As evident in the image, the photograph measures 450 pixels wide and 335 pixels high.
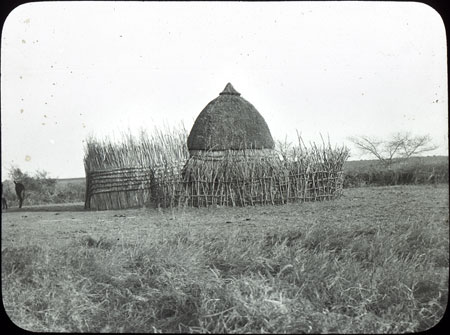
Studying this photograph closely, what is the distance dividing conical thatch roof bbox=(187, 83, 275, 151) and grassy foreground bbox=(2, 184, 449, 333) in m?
4.92

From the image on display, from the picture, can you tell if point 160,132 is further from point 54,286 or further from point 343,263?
point 343,263

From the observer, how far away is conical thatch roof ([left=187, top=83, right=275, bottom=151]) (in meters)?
→ 9.91

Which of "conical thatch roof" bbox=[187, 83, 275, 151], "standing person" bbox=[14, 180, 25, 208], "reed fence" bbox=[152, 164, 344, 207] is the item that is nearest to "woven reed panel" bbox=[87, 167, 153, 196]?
"reed fence" bbox=[152, 164, 344, 207]

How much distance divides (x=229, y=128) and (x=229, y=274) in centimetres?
628

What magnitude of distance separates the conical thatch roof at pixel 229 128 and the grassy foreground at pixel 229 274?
492cm

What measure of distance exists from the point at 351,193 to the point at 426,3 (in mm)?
4475

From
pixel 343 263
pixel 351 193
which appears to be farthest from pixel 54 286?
pixel 351 193

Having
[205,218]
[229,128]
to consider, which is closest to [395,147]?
[205,218]

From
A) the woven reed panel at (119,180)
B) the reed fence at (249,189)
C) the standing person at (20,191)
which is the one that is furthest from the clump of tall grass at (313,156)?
the standing person at (20,191)

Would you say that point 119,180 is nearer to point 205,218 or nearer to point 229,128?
point 205,218

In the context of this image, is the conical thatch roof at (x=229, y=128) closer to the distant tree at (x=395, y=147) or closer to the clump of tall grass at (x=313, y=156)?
the clump of tall grass at (x=313, y=156)

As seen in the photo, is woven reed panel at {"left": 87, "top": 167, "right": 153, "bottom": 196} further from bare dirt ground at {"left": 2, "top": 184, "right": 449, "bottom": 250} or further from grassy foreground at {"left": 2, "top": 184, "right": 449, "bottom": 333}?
grassy foreground at {"left": 2, "top": 184, "right": 449, "bottom": 333}

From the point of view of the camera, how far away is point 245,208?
23.6 feet

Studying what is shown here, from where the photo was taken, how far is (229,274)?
4258 mm
